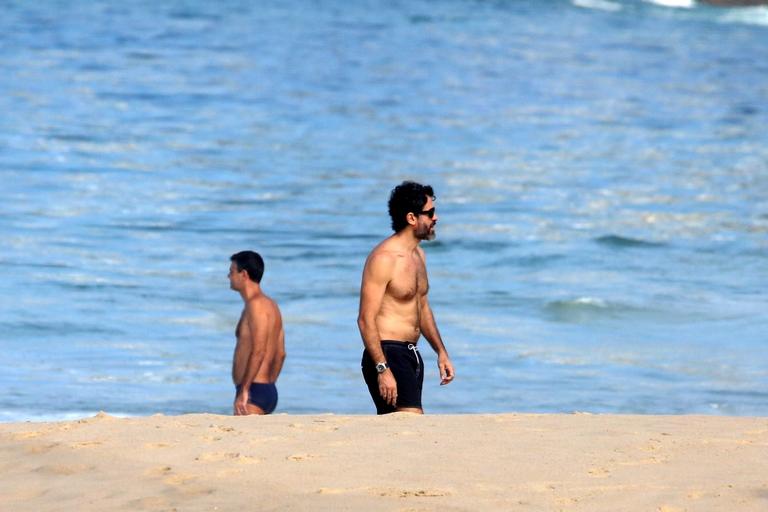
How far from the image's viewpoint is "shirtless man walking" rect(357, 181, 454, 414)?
847 cm

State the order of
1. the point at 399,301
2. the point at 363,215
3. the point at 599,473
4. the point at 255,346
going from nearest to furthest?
the point at 599,473 < the point at 399,301 < the point at 255,346 < the point at 363,215

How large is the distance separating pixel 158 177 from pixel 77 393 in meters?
17.2

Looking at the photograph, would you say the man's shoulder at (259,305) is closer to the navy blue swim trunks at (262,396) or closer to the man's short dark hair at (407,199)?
the navy blue swim trunks at (262,396)

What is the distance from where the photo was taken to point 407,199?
8477 mm

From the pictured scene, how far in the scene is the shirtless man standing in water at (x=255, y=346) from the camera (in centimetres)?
1055

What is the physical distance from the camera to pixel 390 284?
8602 millimetres

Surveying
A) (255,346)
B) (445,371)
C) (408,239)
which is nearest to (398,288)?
(408,239)

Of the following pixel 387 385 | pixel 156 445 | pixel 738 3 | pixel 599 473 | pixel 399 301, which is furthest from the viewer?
pixel 738 3

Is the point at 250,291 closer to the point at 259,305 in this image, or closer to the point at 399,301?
the point at 259,305

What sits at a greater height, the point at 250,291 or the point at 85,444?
the point at 250,291

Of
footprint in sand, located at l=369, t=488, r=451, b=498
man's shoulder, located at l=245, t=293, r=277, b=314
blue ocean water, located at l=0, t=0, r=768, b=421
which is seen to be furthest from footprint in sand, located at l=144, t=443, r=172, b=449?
blue ocean water, located at l=0, t=0, r=768, b=421

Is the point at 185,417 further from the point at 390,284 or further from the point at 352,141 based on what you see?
the point at 352,141

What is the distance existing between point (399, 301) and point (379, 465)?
66.0 inches

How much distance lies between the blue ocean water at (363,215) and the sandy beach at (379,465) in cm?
402
